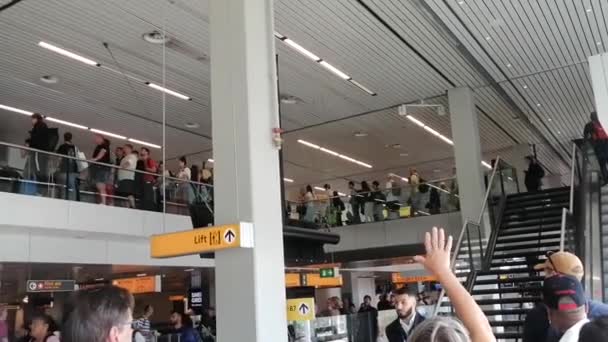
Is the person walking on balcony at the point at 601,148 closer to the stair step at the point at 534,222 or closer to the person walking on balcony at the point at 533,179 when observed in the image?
the stair step at the point at 534,222

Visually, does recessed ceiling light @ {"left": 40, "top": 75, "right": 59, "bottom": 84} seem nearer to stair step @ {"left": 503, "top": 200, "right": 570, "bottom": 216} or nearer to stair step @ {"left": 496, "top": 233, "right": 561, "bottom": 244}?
stair step @ {"left": 496, "top": 233, "right": 561, "bottom": 244}

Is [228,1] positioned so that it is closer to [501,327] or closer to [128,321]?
[128,321]

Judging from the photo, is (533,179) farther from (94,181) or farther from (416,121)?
(94,181)

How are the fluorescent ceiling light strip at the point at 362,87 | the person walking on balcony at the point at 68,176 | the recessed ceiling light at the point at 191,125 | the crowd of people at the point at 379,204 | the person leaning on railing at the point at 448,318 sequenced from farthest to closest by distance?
the recessed ceiling light at the point at 191,125, the crowd of people at the point at 379,204, the fluorescent ceiling light strip at the point at 362,87, the person walking on balcony at the point at 68,176, the person leaning on railing at the point at 448,318

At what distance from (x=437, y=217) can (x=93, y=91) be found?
8884 mm

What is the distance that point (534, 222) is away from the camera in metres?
12.0

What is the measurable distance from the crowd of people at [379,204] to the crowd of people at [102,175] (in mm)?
4092

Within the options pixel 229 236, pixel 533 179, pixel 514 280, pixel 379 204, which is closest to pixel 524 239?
pixel 514 280

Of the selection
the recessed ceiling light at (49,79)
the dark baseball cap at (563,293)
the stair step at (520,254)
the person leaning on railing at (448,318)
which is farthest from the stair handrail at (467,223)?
the recessed ceiling light at (49,79)

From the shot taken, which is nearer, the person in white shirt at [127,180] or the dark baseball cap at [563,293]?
the dark baseball cap at [563,293]

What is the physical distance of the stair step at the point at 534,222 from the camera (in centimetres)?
1185

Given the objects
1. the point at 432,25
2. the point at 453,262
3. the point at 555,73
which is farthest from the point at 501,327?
the point at 555,73

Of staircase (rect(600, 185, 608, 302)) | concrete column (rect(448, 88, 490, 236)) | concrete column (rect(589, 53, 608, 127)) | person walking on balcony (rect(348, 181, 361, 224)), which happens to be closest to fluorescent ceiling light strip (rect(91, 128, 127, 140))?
person walking on balcony (rect(348, 181, 361, 224))

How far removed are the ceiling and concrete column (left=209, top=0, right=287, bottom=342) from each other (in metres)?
2.25
